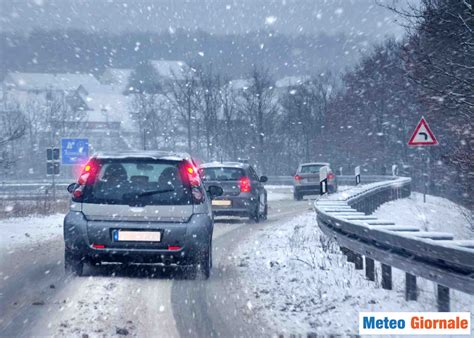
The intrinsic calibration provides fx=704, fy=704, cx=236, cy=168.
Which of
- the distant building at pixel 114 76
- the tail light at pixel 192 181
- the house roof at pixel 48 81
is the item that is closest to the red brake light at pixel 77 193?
the tail light at pixel 192 181

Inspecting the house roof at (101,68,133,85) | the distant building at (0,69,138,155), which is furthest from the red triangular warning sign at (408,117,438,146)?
the house roof at (101,68,133,85)

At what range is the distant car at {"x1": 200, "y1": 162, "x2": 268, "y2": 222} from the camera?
58.6 ft

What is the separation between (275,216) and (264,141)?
46065 mm

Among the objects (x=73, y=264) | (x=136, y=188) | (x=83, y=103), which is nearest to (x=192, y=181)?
(x=136, y=188)

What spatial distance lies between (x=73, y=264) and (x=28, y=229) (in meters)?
9.07

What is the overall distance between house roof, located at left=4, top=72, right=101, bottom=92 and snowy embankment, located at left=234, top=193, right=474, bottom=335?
117m

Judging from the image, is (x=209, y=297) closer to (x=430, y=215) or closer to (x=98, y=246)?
(x=98, y=246)

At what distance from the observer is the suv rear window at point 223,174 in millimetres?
18000

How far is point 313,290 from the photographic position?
8164mm

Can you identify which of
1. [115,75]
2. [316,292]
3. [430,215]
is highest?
[115,75]

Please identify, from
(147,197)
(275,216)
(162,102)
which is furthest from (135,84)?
(147,197)

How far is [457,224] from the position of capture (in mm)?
22766

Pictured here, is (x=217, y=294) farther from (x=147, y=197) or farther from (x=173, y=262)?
(x=147, y=197)

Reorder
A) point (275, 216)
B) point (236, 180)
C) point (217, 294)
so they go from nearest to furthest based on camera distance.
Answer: point (217, 294) < point (236, 180) < point (275, 216)
